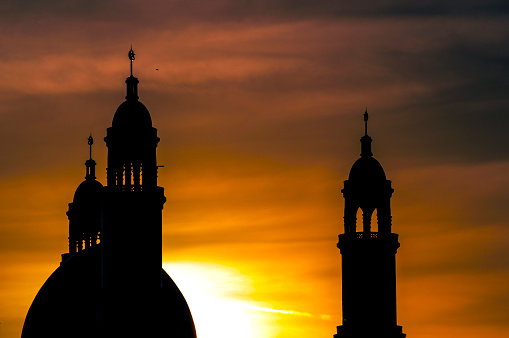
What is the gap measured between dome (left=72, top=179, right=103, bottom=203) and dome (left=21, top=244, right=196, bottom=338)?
7.77 metres

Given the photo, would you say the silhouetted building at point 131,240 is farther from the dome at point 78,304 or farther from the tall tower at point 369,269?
the tall tower at point 369,269

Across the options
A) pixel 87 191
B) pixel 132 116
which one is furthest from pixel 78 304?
pixel 87 191

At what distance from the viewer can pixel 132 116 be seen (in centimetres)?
10025

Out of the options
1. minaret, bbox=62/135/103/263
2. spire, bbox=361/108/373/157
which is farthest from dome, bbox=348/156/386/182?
minaret, bbox=62/135/103/263

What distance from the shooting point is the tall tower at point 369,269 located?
10338 centimetres

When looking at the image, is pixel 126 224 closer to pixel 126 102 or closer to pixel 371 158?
A: pixel 126 102

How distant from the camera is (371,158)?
351 feet

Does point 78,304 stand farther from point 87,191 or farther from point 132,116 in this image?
point 87,191

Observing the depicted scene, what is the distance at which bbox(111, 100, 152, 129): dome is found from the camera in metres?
99.9

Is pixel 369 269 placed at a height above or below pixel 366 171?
below

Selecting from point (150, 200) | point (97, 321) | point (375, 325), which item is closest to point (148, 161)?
point (150, 200)

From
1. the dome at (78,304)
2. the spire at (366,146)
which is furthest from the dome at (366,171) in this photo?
the dome at (78,304)

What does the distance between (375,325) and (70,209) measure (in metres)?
26.1

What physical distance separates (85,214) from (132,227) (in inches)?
735
